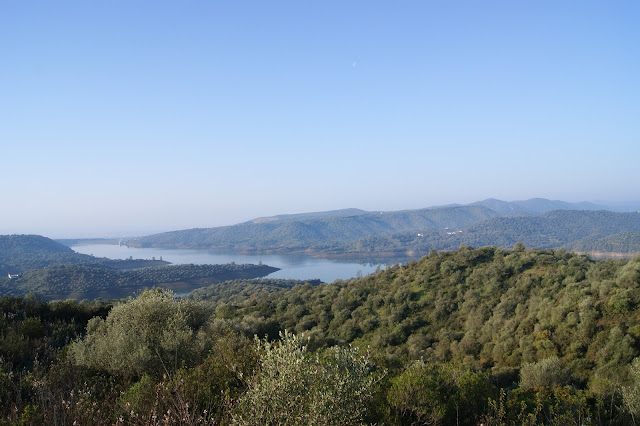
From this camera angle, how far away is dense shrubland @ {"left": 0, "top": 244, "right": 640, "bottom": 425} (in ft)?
16.5

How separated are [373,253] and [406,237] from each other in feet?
111

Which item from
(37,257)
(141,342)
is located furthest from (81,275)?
(141,342)

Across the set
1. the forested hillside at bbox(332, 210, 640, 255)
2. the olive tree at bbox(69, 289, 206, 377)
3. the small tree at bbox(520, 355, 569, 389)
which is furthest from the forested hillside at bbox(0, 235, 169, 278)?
the small tree at bbox(520, 355, 569, 389)

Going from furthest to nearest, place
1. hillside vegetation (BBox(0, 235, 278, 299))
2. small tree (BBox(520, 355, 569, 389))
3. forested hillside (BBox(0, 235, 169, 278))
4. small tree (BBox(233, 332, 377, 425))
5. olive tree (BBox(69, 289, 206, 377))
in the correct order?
forested hillside (BBox(0, 235, 169, 278)) < hillside vegetation (BBox(0, 235, 278, 299)) < small tree (BBox(520, 355, 569, 389)) < olive tree (BBox(69, 289, 206, 377)) < small tree (BBox(233, 332, 377, 425))

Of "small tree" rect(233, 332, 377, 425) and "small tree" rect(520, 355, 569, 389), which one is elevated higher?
"small tree" rect(233, 332, 377, 425)

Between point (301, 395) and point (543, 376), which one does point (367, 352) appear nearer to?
point (301, 395)

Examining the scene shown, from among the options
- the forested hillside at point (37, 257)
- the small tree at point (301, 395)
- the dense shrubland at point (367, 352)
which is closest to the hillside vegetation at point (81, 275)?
the forested hillside at point (37, 257)

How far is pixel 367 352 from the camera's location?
24.6 feet

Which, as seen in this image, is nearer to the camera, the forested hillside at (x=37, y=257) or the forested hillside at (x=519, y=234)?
the forested hillside at (x=37, y=257)

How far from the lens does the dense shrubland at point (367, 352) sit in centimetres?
504

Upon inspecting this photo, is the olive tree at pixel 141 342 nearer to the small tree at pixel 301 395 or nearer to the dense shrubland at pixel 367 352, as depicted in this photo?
the dense shrubland at pixel 367 352

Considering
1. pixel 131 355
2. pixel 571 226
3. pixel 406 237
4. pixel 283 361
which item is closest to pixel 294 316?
pixel 131 355

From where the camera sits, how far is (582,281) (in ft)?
77.9

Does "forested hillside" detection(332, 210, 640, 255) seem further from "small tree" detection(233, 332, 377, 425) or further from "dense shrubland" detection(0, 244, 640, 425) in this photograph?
"small tree" detection(233, 332, 377, 425)
